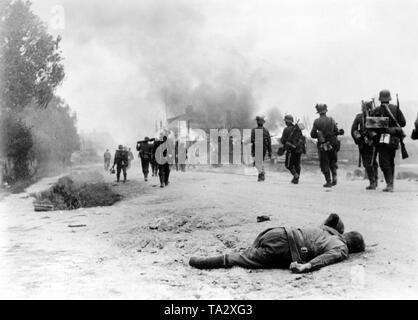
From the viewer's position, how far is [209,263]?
211 inches

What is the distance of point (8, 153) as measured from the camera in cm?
2073

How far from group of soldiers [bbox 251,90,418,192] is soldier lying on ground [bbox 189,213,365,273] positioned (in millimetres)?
4560

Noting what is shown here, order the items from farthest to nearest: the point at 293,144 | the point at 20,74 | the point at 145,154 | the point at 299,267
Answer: the point at 20,74 → the point at 145,154 → the point at 293,144 → the point at 299,267

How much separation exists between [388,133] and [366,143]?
91 centimetres

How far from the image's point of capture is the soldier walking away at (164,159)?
50.8 feet

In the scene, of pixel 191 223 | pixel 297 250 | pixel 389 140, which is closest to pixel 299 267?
pixel 297 250

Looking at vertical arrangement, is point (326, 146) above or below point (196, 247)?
above

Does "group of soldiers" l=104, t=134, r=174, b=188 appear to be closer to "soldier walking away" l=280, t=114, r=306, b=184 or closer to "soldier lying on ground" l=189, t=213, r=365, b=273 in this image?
"soldier walking away" l=280, t=114, r=306, b=184

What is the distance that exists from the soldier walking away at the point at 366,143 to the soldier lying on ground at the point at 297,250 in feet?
18.8

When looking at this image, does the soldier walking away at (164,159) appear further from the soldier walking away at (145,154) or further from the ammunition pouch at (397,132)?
the ammunition pouch at (397,132)

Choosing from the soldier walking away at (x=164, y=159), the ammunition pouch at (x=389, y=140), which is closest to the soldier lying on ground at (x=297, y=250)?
the ammunition pouch at (x=389, y=140)

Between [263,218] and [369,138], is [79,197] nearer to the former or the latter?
[369,138]
